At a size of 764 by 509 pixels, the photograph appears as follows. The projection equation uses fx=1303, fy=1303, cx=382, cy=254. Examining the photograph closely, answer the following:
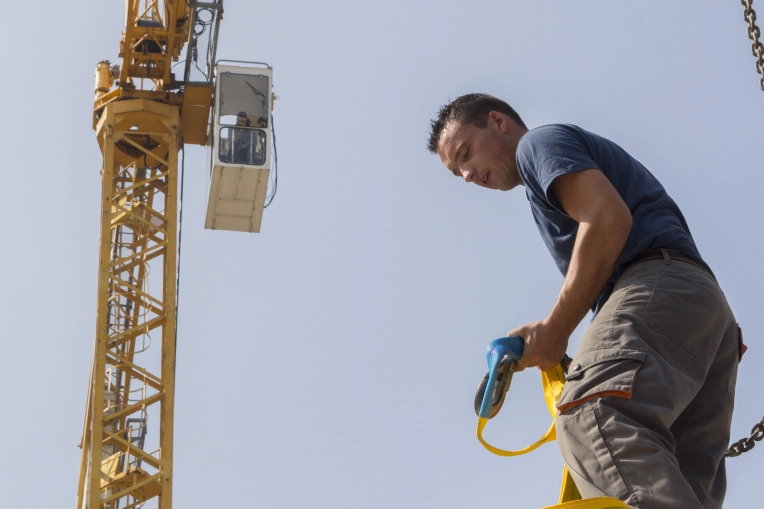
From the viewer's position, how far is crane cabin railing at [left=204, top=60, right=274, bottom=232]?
18.6 metres

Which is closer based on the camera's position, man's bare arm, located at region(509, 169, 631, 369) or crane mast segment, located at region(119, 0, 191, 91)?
man's bare arm, located at region(509, 169, 631, 369)

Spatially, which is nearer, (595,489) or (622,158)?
(595,489)

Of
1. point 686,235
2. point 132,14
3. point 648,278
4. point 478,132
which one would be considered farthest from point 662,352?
point 132,14

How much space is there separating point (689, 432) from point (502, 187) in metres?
1.07

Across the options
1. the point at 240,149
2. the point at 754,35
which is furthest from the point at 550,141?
the point at 240,149

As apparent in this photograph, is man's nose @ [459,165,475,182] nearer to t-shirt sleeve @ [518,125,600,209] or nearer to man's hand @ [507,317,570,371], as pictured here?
t-shirt sleeve @ [518,125,600,209]

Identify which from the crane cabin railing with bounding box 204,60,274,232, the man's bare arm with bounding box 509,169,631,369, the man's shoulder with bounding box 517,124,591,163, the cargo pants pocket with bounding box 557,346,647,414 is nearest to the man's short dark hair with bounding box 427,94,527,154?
the man's shoulder with bounding box 517,124,591,163

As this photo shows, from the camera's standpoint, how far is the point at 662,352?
12.1 feet

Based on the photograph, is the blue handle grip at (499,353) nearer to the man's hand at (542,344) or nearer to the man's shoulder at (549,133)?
the man's hand at (542,344)

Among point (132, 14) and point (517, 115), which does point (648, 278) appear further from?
point (132, 14)

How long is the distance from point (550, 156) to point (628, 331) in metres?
0.61

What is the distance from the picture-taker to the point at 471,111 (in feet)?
14.8

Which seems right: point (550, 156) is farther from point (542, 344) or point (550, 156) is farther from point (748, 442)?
point (748, 442)

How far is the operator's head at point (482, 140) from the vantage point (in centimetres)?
444
